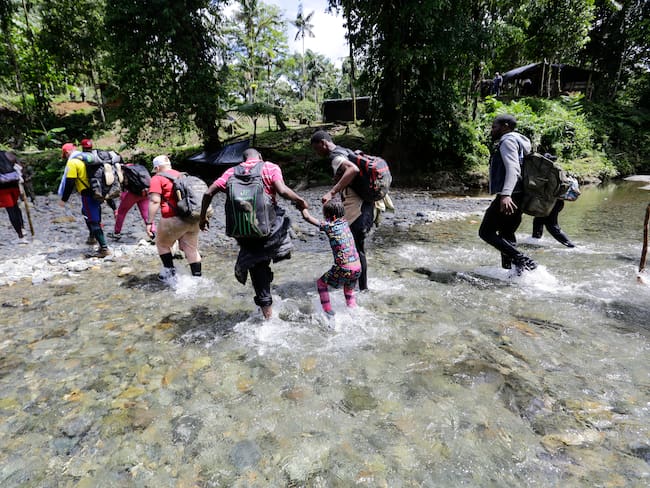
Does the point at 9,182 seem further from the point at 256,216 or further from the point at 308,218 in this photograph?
the point at 308,218

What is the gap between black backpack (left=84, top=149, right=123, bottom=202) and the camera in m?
6.50

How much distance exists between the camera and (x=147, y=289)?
5.55 m

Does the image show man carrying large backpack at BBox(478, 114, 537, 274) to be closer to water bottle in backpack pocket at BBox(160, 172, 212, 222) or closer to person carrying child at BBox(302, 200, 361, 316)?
person carrying child at BBox(302, 200, 361, 316)

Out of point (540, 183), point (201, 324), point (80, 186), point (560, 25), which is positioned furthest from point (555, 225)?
point (560, 25)

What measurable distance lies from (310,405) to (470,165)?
16479 mm

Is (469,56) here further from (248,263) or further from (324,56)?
(324,56)

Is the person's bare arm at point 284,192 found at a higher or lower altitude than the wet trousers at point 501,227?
higher

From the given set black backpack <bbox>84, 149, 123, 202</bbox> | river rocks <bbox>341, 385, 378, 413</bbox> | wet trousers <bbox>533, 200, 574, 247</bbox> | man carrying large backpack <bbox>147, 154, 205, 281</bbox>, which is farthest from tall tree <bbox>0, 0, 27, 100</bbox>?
wet trousers <bbox>533, 200, 574, 247</bbox>

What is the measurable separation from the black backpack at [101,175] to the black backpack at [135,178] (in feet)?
1.29

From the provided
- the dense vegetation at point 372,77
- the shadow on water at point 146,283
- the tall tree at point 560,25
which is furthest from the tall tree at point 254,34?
the shadow on water at point 146,283

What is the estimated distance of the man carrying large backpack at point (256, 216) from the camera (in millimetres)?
3584

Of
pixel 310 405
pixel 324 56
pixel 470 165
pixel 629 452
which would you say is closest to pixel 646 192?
pixel 470 165

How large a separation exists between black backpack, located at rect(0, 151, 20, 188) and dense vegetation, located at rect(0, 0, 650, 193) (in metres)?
9.63

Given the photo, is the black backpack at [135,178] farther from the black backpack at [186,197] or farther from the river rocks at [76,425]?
the river rocks at [76,425]
